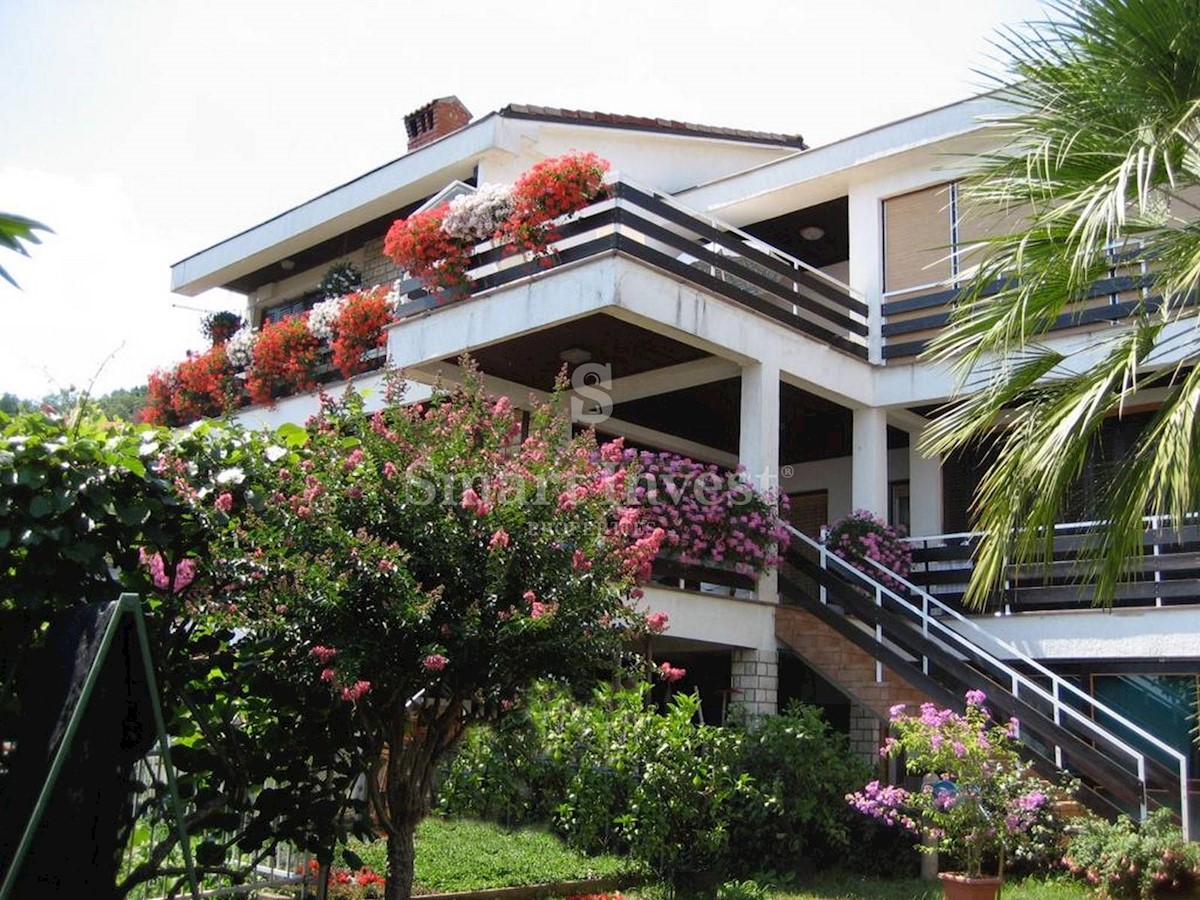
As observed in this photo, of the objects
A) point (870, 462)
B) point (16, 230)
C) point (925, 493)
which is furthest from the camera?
point (925, 493)

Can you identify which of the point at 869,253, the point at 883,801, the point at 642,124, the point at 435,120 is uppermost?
the point at 435,120

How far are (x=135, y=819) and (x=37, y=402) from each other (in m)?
2.23

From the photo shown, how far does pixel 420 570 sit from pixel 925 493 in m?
11.4

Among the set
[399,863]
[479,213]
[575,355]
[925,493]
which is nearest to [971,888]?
[399,863]

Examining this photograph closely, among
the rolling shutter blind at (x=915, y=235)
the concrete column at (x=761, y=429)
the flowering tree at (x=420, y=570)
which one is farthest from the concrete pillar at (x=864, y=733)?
the flowering tree at (x=420, y=570)

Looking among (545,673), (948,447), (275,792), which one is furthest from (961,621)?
(275,792)

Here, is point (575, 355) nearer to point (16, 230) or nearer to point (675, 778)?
point (675, 778)

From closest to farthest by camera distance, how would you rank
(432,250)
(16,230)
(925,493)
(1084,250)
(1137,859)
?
(16,230)
(1084,250)
(1137,859)
(432,250)
(925,493)

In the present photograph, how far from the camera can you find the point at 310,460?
680 cm

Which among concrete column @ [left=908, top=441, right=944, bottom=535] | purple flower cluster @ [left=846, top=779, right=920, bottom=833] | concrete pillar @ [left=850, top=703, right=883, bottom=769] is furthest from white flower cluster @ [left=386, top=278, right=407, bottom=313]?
purple flower cluster @ [left=846, top=779, right=920, bottom=833]

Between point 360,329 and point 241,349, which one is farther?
point 241,349

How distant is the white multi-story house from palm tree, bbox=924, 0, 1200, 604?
2.65 meters

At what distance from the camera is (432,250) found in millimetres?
14398

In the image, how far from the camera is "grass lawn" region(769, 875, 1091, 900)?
32.1 ft
